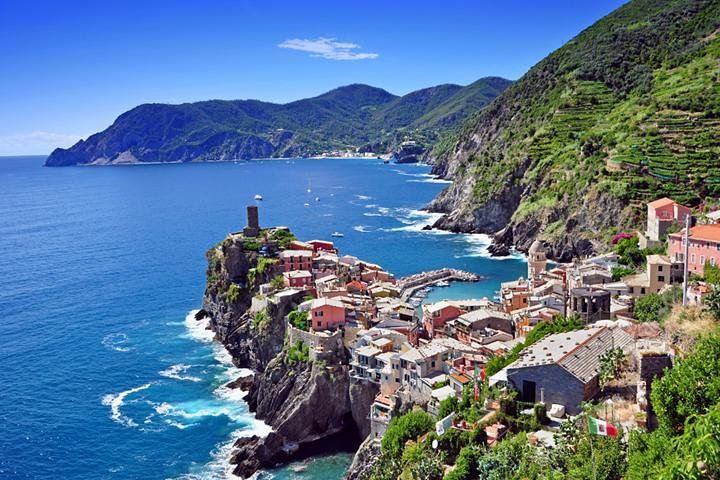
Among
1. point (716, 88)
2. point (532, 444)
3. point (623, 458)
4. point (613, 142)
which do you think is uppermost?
point (716, 88)

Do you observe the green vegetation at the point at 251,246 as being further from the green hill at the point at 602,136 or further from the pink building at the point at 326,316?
the green hill at the point at 602,136

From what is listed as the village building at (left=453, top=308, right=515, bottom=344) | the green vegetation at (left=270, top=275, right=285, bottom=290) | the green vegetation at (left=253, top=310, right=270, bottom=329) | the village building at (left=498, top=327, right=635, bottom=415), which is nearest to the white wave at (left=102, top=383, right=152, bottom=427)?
the green vegetation at (left=253, top=310, right=270, bottom=329)

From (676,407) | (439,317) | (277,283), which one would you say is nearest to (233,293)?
(277,283)

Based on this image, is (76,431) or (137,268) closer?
(76,431)

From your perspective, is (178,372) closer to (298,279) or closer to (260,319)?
(260,319)

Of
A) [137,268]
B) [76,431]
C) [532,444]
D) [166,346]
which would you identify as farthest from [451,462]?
[137,268]

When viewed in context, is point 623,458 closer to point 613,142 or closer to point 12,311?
point 12,311

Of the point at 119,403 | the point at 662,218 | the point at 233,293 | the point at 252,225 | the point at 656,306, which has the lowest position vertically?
the point at 119,403

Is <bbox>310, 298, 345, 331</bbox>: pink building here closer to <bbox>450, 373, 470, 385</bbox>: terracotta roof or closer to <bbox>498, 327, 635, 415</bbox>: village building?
<bbox>450, 373, 470, 385</bbox>: terracotta roof
